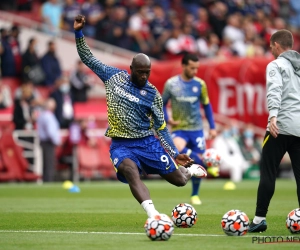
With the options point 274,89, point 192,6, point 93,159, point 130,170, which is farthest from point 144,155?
point 192,6

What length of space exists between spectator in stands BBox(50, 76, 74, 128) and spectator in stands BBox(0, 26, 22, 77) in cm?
178

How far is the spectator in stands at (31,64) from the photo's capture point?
28453 mm

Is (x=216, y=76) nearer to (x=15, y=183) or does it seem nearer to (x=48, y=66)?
(x=48, y=66)

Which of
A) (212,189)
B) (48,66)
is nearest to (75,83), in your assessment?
(48,66)

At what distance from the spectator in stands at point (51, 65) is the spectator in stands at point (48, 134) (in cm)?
212

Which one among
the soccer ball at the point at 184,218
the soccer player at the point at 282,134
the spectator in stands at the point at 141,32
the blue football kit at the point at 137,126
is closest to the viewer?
the soccer player at the point at 282,134

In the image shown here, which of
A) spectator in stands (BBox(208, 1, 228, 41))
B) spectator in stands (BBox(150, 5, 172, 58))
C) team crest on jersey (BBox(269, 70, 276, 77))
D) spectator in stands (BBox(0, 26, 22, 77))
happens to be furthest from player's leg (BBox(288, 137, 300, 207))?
spectator in stands (BBox(208, 1, 228, 41))

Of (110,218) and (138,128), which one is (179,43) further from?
(138,128)

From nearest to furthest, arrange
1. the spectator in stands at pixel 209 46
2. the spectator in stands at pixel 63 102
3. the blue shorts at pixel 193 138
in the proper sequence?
the blue shorts at pixel 193 138 < the spectator in stands at pixel 63 102 < the spectator in stands at pixel 209 46

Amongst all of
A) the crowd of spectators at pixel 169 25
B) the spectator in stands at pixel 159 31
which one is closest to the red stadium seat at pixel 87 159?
the crowd of spectators at pixel 169 25

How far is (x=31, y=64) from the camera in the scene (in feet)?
94.5

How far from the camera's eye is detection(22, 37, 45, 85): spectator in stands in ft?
93.4

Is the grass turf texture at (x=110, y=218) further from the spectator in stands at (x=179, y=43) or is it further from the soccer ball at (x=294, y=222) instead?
the spectator in stands at (x=179, y=43)

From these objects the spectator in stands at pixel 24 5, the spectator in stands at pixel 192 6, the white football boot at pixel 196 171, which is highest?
the spectator in stands at pixel 192 6
